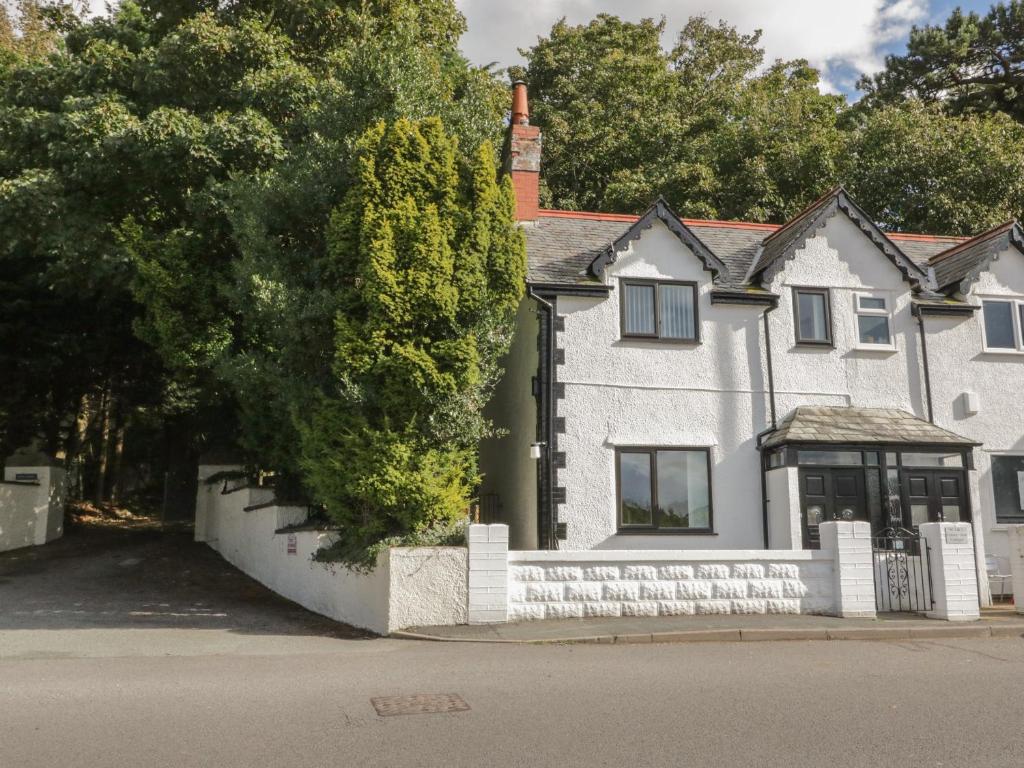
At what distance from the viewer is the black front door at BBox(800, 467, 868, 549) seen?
15.2 metres

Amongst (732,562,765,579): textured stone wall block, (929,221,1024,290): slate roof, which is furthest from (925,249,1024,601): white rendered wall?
(732,562,765,579): textured stone wall block

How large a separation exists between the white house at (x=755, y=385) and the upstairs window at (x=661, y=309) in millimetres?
39

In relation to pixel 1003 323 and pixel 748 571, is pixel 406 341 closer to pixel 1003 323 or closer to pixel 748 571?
pixel 748 571

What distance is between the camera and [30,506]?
21.9 metres

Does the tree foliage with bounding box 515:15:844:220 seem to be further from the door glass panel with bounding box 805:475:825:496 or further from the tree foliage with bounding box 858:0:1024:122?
the door glass panel with bounding box 805:475:825:496

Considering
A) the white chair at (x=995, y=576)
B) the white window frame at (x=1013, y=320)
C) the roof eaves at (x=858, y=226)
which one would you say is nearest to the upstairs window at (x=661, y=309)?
the roof eaves at (x=858, y=226)

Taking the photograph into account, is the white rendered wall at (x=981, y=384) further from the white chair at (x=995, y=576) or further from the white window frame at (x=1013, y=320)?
the white chair at (x=995, y=576)

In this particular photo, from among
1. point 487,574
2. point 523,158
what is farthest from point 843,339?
point 487,574

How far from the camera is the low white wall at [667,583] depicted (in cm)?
1218

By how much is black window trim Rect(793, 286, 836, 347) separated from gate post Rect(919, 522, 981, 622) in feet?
15.8

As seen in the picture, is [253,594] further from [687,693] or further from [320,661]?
[687,693]

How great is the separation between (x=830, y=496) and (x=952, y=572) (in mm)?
2836

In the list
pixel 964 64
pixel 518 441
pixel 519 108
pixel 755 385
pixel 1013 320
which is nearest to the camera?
pixel 755 385

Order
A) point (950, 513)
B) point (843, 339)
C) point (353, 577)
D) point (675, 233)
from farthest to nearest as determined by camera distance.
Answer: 1. point (843, 339)
2. point (675, 233)
3. point (950, 513)
4. point (353, 577)
